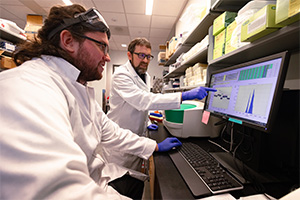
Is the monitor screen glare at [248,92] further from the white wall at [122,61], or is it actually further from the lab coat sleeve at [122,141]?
the white wall at [122,61]

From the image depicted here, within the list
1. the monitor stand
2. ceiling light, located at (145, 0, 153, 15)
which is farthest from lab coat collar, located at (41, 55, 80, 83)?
ceiling light, located at (145, 0, 153, 15)

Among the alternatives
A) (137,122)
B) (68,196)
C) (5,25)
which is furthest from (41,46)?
(5,25)

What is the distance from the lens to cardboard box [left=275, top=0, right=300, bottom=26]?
0.42 meters

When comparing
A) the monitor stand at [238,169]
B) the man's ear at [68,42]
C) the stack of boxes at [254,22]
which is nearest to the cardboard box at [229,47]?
the stack of boxes at [254,22]

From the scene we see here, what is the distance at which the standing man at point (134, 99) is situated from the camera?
1138 millimetres

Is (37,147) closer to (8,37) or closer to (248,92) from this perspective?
(248,92)

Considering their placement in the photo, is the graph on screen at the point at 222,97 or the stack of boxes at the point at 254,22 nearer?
the stack of boxes at the point at 254,22

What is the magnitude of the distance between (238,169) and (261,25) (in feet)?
2.11

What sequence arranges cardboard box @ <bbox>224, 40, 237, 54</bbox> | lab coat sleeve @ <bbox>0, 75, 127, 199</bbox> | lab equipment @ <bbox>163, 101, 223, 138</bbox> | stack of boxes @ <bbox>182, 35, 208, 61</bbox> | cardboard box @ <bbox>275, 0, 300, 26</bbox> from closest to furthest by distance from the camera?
lab coat sleeve @ <bbox>0, 75, 127, 199</bbox> → cardboard box @ <bbox>275, 0, 300, 26</bbox> → cardboard box @ <bbox>224, 40, 237, 54</bbox> → lab equipment @ <bbox>163, 101, 223, 138</bbox> → stack of boxes @ <bbox>182, 35, 208, 61</bbox>

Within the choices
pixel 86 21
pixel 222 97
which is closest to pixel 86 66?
pixel 86 21

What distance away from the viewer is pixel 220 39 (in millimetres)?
936

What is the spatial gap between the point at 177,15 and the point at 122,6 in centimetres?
126

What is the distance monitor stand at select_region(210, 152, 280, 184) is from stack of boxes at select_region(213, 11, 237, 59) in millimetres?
661

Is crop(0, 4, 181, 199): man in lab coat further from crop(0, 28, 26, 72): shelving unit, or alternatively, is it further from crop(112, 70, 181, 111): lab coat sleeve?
crop(0, 28, 26, 72): shelving unit
